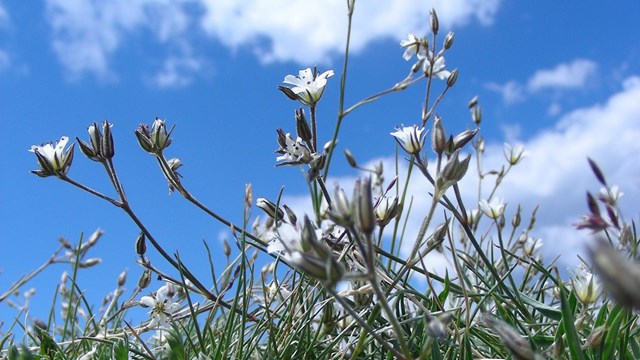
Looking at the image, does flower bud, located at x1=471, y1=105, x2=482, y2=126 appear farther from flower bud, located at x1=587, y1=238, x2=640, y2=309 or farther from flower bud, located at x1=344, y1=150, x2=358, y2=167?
flower bud, located at x1=587, y1=238, x2=640, y2=309

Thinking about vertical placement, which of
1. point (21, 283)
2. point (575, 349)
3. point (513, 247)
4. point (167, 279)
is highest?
point (21, 283)

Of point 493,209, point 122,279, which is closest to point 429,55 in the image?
point 493,209

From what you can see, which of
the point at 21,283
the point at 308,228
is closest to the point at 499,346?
the point at 308,228

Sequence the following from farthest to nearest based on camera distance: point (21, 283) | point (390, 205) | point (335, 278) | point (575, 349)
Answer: point (21, 283) < point (390, 205) < point (575, 349) < point (335, 278)

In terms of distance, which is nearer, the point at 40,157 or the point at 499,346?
the point at 499,346

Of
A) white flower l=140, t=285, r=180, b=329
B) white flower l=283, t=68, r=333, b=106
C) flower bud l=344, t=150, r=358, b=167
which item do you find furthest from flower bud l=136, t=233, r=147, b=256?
flower bud l=344, t=150, r=358, b=167

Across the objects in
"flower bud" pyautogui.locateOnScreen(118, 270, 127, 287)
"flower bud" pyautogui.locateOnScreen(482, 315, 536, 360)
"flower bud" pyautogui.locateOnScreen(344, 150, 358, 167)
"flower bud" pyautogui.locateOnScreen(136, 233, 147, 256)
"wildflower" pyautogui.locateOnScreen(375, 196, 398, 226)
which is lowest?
"flower bud" pyautogui.locateOnScreen(482, 315, 536, 360)

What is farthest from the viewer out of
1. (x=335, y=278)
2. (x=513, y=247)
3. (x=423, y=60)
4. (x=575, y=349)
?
(x=513, y=247)

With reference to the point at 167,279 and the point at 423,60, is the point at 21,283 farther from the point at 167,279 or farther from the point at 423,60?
the point at 423,60
